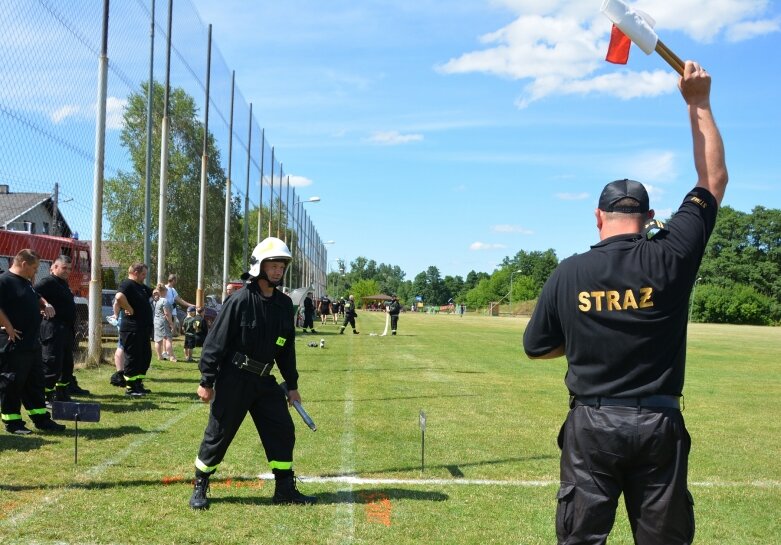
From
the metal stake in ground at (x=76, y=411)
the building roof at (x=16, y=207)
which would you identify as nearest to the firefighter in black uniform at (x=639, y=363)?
the metal stake in ground at (x=76, y=411)

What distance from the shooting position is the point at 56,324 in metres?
10.1

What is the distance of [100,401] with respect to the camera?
36.9 feet

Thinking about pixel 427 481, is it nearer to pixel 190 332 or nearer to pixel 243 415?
pixel 243 415

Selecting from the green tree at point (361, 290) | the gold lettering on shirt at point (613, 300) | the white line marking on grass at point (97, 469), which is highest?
the green tree at point (361, 290)

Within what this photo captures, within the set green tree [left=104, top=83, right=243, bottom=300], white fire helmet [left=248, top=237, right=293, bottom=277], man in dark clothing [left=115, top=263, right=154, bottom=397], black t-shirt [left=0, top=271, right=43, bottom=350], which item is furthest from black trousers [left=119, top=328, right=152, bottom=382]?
green tree [left=104, top=83, right=243, bottom=300]

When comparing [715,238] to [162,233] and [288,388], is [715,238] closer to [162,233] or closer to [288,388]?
[162,233]

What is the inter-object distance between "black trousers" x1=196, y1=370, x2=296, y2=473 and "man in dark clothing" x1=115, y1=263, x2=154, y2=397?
6155mm

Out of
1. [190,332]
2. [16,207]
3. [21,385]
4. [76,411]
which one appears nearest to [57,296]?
[21,385]

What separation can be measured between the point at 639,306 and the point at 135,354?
9.89 m

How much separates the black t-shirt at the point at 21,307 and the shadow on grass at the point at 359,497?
365 centimetres

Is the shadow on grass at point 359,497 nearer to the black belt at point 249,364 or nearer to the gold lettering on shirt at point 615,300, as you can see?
the black belt at point 249,364

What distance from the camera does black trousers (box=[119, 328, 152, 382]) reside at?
460 inches

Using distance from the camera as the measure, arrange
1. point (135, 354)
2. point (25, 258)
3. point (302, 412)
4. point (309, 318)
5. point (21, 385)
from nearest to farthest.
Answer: point (302, 412) → point (21, 385) → point (25, 258) → point (135, 354) → point (309, 318)

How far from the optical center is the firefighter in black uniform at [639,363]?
126 inches
